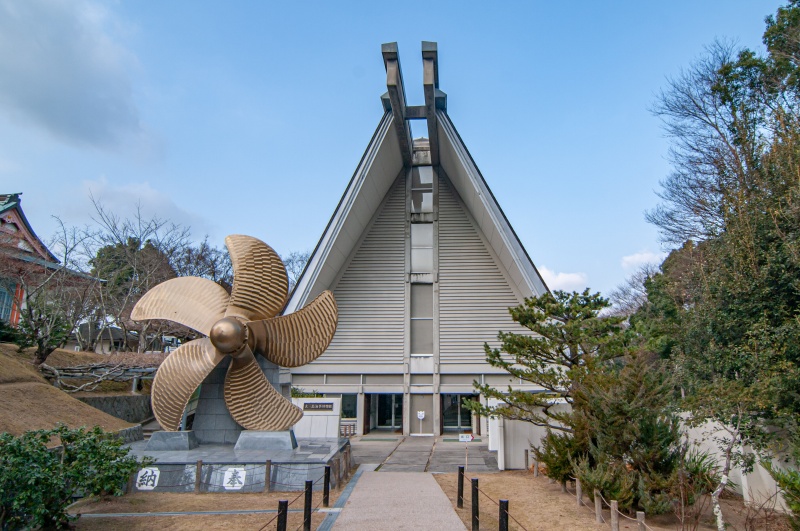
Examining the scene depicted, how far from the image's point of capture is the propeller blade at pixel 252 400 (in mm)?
10664

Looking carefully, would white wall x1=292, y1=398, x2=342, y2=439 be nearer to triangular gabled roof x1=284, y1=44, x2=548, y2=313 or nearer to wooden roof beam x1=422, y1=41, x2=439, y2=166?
triangular gabled roof x1=284, y1=44, x2=548, y2=313

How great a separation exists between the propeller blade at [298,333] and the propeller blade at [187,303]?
37.0 inches

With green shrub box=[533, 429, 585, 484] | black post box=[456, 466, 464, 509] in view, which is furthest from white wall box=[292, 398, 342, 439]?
black post box=[456, 466, 464, 509]

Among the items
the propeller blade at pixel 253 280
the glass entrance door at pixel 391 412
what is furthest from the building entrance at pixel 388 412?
the propeller blade at pixel 253 280

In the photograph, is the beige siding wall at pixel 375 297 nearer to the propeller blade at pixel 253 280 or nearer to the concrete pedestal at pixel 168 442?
the propeller blade at pixel 253 280

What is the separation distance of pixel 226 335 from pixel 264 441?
2311mm

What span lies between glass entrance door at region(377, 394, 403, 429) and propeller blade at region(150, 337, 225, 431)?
11844mm

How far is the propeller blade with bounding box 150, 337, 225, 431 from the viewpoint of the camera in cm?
1009

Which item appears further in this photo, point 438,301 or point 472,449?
point 438,301

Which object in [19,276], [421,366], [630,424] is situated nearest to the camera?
[630,424]

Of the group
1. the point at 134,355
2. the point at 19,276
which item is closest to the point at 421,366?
the point at 134,355

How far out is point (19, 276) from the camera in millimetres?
17141

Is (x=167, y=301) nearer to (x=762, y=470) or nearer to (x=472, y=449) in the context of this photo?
(x=472, y=449)

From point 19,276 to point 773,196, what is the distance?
20.8 meters
